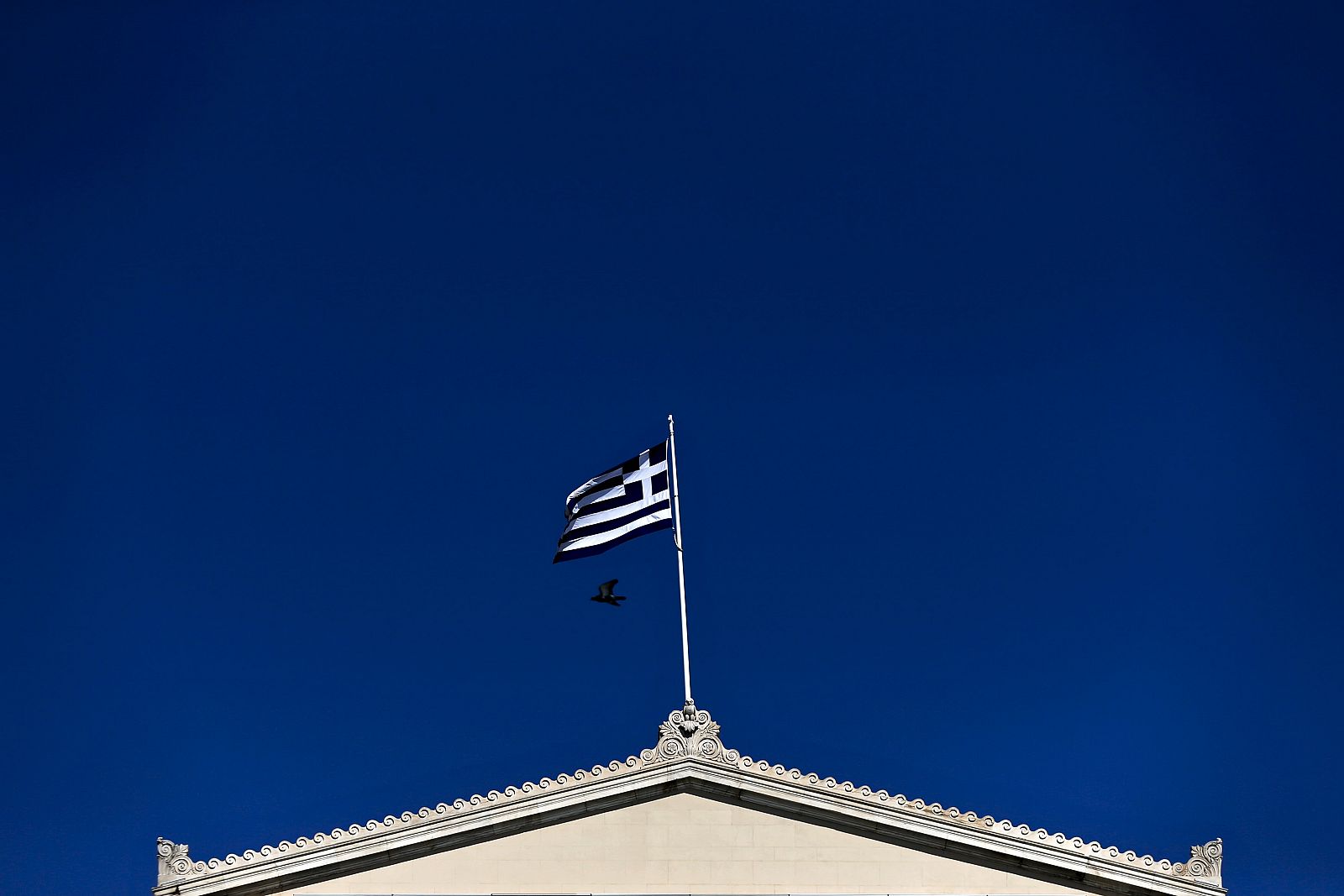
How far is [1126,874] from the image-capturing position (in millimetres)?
48656

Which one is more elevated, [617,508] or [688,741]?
[617,508]

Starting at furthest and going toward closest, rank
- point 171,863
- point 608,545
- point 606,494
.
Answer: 1. point 606,494
2. point 608,545
3. point 171,863

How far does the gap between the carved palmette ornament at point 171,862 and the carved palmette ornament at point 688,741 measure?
30.0 feet

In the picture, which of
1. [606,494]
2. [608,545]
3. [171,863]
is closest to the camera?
[171,863]

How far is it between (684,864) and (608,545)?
7.98 metres

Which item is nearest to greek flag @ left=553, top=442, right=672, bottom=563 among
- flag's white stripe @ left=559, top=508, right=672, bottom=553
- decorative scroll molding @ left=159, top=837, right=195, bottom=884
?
flag's white stripe @ left=559, top=508, right=672, bottom=553

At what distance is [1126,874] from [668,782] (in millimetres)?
9148

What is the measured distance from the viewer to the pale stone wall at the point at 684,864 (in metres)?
49.0

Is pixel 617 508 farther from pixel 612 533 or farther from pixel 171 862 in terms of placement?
pixel 171 862

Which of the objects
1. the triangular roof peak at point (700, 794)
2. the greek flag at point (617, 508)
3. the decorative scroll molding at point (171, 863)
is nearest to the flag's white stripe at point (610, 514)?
the greek flag at point (617, 508)

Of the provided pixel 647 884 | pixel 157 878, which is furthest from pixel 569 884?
pixel 157 878

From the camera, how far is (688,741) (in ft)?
163

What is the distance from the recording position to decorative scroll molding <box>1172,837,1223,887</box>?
48.7m

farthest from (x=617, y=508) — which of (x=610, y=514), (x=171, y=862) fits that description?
(x=171, y=862)
